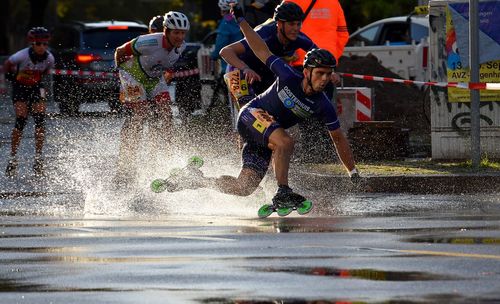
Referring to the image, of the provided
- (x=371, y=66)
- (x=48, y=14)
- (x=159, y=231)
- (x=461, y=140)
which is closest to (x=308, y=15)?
(x=461, y=140)

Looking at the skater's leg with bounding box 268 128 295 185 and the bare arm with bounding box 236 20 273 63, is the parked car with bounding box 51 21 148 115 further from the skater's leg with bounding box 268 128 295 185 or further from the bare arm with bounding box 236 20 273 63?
the skater's leg with bounding box 268 128 295 185

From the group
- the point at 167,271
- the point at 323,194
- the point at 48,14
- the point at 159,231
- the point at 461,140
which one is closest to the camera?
the point at 167,271

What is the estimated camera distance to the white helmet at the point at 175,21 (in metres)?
17.2

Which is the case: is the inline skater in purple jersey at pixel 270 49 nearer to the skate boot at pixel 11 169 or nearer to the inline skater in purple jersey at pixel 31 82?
the skate boot at pixel 11 169

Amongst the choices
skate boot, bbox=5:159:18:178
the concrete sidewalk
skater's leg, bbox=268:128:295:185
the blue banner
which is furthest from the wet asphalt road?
the blue banner

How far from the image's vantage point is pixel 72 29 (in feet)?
Answer: 121

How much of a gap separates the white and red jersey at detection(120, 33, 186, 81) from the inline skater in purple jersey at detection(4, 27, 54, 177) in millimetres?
3864

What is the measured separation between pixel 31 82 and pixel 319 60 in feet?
27.0

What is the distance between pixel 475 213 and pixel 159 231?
9.38 feet

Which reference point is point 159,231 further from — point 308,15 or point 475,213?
point 308,15

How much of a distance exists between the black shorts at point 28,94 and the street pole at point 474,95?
6050mm

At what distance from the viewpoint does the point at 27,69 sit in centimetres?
2141

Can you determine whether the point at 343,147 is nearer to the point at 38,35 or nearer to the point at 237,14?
the point at 237,14

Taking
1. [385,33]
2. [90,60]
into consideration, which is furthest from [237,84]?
[90,60]
